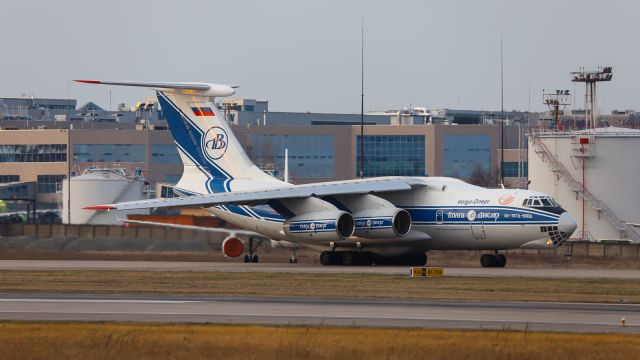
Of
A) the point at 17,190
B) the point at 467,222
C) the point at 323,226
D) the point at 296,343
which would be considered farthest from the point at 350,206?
the point at 17,190

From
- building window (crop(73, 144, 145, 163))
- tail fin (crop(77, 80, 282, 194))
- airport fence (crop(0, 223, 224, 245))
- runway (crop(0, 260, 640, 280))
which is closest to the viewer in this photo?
runway (crop(0, 260, 640, 280))

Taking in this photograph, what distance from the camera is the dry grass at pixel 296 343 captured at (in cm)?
2238

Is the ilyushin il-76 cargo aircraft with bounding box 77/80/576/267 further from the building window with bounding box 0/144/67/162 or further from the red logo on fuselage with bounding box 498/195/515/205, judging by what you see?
the building window with bounding box 0/144/67/162

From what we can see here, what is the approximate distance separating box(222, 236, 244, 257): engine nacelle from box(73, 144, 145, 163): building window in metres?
59.6

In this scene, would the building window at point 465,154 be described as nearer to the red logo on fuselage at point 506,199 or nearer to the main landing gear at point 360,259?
the main landing gear at point 360,259

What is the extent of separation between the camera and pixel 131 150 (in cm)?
11700

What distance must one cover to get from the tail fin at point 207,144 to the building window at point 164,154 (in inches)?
2345

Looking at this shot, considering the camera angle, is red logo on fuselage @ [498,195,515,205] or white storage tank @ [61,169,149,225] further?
white storage tank @ [61,169,149,225]

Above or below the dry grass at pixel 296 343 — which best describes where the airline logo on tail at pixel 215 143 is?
above

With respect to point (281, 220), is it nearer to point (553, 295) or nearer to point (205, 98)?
point (205, 98)

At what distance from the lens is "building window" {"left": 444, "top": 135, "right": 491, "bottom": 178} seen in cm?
12081

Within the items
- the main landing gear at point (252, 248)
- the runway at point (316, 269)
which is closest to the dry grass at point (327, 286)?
the runway at point (316, 269)

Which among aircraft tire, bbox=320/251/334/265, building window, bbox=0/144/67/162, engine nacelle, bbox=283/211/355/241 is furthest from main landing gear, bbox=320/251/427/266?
building window, bbox=0/144/67/162

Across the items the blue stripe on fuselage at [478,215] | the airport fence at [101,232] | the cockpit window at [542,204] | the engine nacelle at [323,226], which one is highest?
the cockpit window at [542,204]
